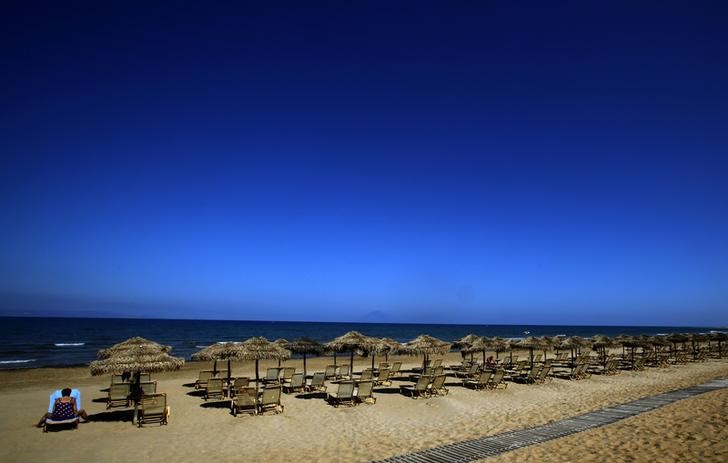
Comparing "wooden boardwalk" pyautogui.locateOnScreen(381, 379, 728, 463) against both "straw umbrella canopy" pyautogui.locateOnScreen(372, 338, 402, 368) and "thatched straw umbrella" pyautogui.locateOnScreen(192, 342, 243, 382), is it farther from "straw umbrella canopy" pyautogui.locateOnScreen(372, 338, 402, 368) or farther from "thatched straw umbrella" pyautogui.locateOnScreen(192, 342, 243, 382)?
"straw umbrella canopy" pyautogui.locateOnScreen(372, 338, 402, 368)

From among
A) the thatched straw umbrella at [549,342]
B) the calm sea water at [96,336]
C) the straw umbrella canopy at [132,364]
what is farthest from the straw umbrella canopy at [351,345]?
the calm sea water at [96,336]

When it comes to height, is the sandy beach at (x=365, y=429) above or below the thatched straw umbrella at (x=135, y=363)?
below

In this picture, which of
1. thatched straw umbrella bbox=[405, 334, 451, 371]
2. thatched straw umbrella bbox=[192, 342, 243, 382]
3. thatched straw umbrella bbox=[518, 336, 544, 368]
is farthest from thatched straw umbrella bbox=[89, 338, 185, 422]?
thatched straw umbrella bbox=[518, 336, 544, 368]

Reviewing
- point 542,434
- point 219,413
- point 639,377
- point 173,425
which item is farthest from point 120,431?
point 639,377

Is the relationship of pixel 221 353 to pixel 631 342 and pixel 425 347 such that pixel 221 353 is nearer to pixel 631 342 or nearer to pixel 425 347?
pixel 425 347

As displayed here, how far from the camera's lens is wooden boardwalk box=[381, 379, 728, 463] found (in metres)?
7.23

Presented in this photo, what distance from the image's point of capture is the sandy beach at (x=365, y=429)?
7.42m

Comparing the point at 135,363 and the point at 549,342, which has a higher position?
the point at 135,363

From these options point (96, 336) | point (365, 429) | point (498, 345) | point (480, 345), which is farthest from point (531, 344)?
point (96, 336)

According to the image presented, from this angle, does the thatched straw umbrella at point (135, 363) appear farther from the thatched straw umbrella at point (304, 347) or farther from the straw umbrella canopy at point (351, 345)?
the straw umbrella canopy at point (351, 345)

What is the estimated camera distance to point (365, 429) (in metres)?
9.28

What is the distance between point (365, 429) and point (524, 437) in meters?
3.12

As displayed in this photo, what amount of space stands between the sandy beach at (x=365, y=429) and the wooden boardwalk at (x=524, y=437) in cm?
31

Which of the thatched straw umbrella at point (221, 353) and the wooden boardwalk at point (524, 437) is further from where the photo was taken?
the thatched straw umbrella at point (221, 353)
